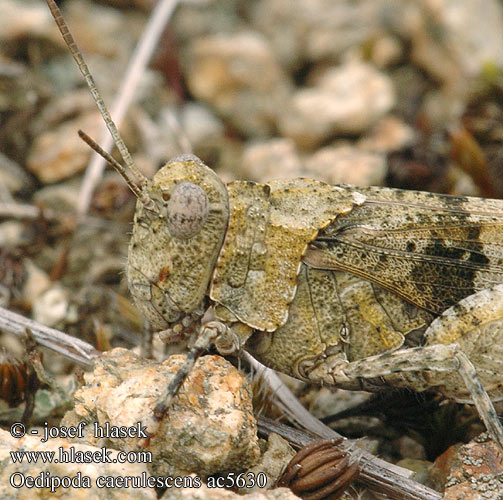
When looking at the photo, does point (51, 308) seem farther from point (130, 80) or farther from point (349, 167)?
point (349, 167)

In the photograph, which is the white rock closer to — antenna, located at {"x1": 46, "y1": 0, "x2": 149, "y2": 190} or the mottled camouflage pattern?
the mottled camouflage pattern

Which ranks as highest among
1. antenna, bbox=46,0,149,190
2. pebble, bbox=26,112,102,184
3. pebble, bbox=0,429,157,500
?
pebble, bbox=26,112,102,184

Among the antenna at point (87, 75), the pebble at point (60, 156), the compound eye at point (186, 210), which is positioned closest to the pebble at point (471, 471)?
the compound eye at point (186, 210)

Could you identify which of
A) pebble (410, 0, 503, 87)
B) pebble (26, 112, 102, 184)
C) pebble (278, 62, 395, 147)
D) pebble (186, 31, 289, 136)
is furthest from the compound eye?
pebble (410, 0, 503, 87)

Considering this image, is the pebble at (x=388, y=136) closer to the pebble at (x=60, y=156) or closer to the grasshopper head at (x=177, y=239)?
the pebble at (x=60, y=156)

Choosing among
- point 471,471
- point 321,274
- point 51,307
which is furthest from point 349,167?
point 471,471

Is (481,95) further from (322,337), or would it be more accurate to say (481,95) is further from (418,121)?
(322,337)
